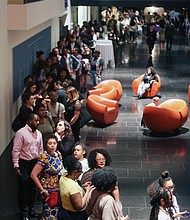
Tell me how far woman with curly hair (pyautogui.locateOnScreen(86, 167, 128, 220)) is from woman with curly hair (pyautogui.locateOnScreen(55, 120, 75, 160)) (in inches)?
108

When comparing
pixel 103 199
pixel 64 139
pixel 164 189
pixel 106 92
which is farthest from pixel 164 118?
pixel 103 199

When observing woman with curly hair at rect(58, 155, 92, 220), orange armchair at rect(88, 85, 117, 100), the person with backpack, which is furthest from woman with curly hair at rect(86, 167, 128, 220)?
the person with backpack

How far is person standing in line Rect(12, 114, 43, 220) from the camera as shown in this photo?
9.09 metres

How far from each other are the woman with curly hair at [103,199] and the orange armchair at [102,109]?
29.7 feet

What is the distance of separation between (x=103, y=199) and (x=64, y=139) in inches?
127

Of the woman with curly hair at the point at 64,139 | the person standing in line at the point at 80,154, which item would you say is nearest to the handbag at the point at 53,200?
the person standing in line at the point at 80,154

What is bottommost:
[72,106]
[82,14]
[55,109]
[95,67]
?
[95,67]

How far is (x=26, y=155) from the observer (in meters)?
9.23

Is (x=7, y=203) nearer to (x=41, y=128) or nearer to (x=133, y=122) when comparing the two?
(x=41, y=128)

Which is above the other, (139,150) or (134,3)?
(134,3)

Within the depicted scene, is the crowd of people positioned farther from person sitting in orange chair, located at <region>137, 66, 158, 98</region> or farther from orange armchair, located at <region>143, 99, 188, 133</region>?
person sitting in orange chair, located at <region>137, 66, 158, 98</region>

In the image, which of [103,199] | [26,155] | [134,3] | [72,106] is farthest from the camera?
[134,3]

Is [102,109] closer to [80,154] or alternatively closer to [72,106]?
[72,106]

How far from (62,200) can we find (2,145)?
5890mm
